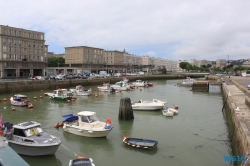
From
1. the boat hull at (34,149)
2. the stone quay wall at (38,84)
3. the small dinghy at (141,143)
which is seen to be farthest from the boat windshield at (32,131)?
the stone quay wall at (38,84)

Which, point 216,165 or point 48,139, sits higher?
point 48,139

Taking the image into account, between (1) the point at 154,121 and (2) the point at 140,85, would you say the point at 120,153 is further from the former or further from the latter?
(2) the point at 140,85

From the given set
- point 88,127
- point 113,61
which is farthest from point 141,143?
point 113,61

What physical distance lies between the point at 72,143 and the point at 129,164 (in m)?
6.06

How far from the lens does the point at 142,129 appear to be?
23.8 m

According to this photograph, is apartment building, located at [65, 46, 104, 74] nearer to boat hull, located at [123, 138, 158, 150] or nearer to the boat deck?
boat hull, located at [123, 138, 158, 150]

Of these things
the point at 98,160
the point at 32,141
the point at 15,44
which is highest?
the point at 15,44

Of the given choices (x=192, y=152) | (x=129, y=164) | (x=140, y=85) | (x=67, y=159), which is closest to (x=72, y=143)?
(x=67, y=159)

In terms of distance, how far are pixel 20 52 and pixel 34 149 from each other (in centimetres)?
7439

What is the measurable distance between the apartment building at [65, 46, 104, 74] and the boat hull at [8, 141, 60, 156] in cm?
9402

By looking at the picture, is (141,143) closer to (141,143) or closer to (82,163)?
(141,143)

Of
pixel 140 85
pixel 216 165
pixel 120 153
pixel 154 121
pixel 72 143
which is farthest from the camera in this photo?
pixel 140 85

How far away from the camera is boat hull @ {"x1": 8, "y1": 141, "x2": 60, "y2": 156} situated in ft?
51.1

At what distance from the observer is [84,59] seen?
11638 cm
